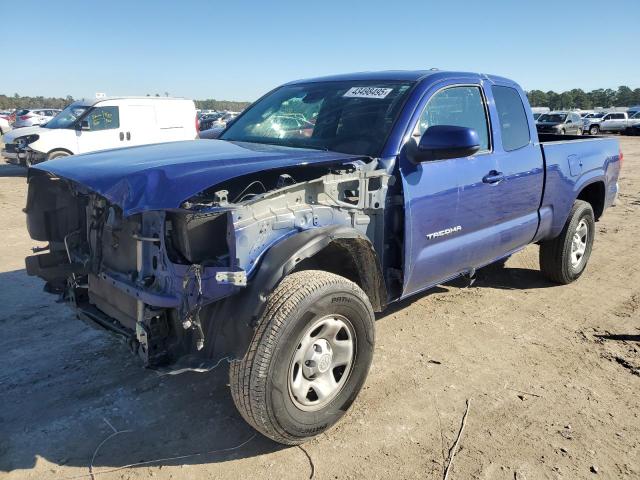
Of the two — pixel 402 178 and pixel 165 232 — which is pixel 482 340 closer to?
pixel 402 178

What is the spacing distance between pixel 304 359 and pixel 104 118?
12.8m

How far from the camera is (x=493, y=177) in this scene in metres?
4.07

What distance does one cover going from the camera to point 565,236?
5.32m

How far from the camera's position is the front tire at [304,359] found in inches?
102

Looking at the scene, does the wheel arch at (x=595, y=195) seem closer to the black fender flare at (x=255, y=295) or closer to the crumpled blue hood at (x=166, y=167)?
the crumpled blue hood at (x=166, y=167)

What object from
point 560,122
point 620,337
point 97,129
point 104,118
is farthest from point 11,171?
point 560,122

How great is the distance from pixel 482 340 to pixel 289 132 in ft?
7.24

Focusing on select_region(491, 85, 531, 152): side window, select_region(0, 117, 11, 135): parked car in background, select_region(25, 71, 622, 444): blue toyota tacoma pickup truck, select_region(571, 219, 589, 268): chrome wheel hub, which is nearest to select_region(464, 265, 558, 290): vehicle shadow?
select_region(571, 219, 589, 268): chrome wheel hub

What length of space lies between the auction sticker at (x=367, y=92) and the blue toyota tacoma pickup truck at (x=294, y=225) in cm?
1

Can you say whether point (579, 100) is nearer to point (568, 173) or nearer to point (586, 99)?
point (586, 99)

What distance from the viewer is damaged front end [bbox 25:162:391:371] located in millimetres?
2576

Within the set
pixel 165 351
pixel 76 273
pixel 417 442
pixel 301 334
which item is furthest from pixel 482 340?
pixel 76 273

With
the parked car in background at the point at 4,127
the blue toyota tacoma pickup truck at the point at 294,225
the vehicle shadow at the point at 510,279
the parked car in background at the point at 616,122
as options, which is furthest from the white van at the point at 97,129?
the parked car in background at the point at 616,122

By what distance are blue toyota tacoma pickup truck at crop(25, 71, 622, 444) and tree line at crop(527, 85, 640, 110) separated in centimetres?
7427
